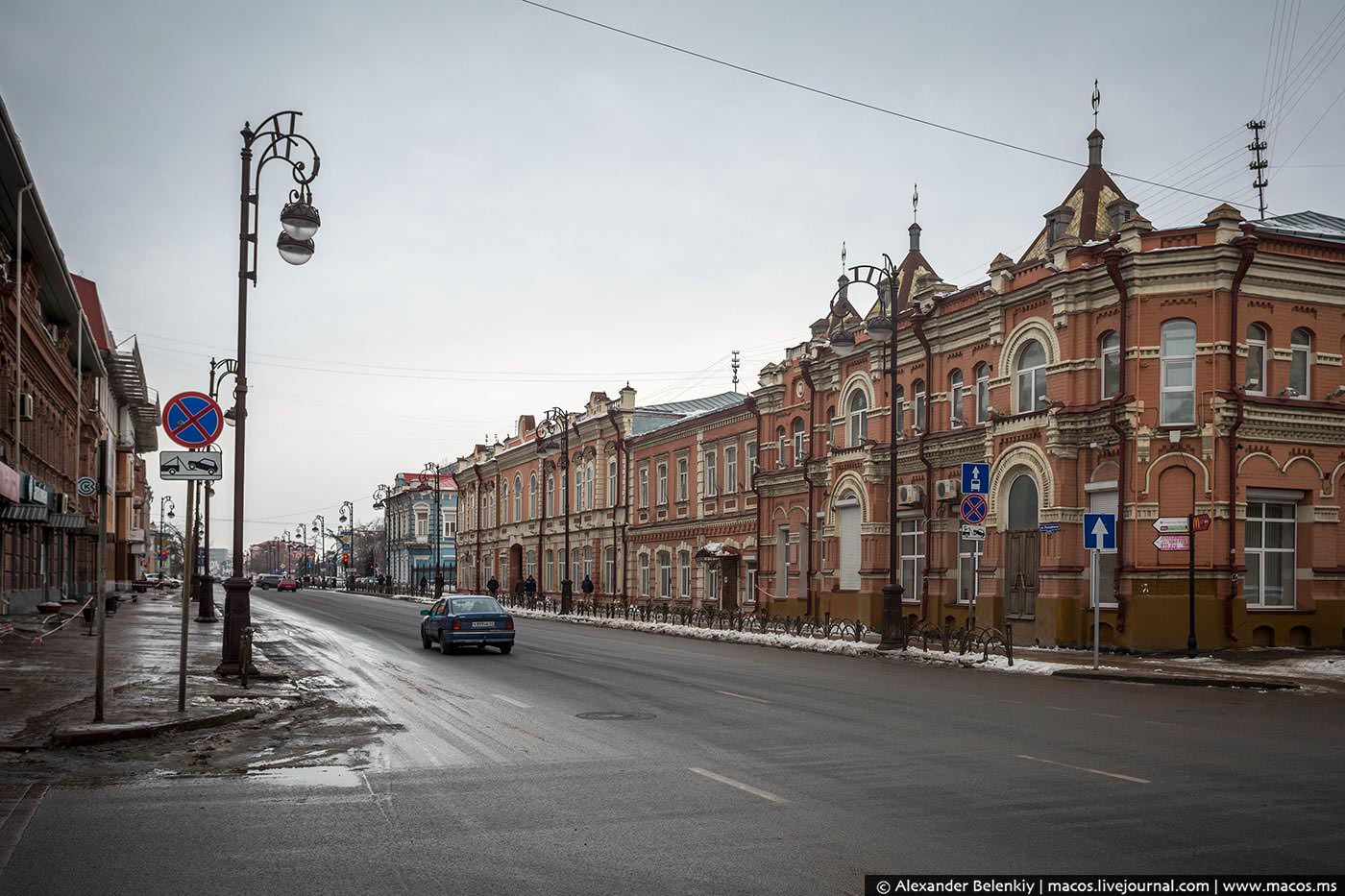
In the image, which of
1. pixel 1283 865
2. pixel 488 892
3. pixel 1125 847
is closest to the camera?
pixel 488 892

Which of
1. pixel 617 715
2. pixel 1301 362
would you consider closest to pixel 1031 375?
pixel 1301 362

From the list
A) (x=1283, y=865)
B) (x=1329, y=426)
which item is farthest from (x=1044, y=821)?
(x=1329, y=426)

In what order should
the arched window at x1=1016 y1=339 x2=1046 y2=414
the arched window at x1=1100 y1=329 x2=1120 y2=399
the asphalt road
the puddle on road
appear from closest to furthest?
the asphalt road → the puddle on road → the arched window at x1=1100 y1=329 x2=1120 y2=399 → the arched window at x1=1016 y1=339 x2=1046 y2=414

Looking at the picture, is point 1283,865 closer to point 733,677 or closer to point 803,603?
point 733,677

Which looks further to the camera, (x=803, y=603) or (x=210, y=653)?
(x=803, y=603)

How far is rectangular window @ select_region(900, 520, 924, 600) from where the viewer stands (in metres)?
35.9

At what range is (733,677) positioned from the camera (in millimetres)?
20719

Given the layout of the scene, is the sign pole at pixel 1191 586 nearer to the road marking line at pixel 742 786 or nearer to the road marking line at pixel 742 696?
the road marking line at pixel 742 696

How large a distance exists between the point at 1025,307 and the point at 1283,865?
2557 cm

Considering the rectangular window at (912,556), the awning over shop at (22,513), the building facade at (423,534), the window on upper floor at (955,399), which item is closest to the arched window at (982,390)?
the window on upper floor at (955,399)

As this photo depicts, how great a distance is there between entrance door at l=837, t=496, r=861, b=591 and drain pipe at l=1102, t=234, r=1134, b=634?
11.1m

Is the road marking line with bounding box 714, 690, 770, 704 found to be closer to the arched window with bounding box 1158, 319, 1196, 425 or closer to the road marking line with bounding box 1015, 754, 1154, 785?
the road marking line with bounding box 1015, 754, 1154, 785

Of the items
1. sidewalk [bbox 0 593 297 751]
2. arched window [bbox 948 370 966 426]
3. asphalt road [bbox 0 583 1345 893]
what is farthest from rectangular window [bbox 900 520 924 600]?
sidewalk [bbox 0 593 297 751]

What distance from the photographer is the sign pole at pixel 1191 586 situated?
25.4m
